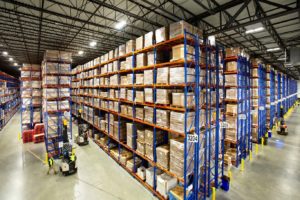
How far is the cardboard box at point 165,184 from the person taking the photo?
4996 mm

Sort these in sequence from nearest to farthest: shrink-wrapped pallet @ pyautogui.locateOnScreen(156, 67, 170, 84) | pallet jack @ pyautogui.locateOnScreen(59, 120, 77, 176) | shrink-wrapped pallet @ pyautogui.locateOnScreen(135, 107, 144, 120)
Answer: shrink-wrapped pallet @ pyautogui.locateOnScreen(156, 67, 170, 84)
shrink-wrapped pallet @ pyautogui.locateOnScreen(135, 107, 144, 120)
pallet jack @ pyautogui.locateOnScreen(59, 120, 77, 176)

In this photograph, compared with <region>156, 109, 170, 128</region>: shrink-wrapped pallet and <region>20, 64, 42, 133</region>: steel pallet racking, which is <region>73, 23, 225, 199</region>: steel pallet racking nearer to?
<region>156, 109, 170, 128</region>: shrink-wrapped pallet

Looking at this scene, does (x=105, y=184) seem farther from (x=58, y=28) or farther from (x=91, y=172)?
(x=58, y=28)

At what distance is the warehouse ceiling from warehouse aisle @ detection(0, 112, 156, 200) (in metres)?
7.17

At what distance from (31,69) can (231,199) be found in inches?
562

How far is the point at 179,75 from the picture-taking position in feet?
14.7

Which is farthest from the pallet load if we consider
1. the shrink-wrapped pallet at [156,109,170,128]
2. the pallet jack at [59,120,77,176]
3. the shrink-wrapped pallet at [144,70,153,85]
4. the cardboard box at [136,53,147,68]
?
the shrink-wrapped pallet at [156,109,170,128]

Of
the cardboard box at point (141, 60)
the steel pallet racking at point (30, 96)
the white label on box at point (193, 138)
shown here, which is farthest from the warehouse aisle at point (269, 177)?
the steel pallet racking at point (30, 96)

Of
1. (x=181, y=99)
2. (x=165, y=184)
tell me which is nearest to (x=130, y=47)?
(x=181, y=99)

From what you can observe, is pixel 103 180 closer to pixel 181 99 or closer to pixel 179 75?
pixel 181 99

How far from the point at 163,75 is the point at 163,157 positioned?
267 cm

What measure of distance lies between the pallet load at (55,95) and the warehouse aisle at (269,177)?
808 centimetres

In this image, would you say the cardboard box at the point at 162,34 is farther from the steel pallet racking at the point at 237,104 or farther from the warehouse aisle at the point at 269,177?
the warehouse aisle at the point at 269,177

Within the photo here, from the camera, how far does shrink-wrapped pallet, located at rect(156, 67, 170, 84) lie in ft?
16.1
